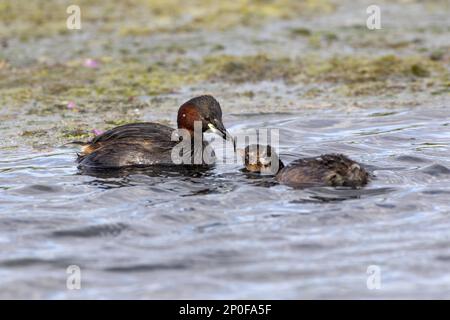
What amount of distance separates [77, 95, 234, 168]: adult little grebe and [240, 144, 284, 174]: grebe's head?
0.64 m

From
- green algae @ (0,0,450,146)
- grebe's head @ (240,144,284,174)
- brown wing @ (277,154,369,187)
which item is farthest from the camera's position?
green algae @ (0,0,450,146)

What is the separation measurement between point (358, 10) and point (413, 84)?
5796mm

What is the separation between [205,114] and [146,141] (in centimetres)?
72

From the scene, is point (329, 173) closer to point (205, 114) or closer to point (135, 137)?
point (205, 114)

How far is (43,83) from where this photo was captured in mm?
13617

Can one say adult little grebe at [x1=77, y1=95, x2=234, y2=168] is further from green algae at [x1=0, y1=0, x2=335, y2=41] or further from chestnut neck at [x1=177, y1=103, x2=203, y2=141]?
green algae at [x1=0, y1=0, x2=335, y2=41]

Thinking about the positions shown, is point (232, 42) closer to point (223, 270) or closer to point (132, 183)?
point (132, 183)

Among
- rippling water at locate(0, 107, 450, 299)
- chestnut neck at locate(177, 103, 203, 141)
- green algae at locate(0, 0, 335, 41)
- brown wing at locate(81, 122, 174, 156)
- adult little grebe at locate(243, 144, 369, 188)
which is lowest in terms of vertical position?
rippling water at locate(0, 107, 450, 299)

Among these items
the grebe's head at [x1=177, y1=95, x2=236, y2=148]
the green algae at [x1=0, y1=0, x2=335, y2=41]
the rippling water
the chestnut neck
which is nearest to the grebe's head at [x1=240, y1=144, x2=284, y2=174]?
the rippling water

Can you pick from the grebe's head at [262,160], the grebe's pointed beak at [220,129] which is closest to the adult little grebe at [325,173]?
the grebe's head at [262,160]

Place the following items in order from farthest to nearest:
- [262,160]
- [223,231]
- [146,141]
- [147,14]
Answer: [147,14] < [146,141] < [262,160] < [223,231]

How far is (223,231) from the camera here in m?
7.30

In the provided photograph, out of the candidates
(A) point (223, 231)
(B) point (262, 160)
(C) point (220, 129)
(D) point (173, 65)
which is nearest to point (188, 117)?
(C) point (220, 129)

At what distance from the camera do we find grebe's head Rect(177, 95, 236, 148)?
9773mm
